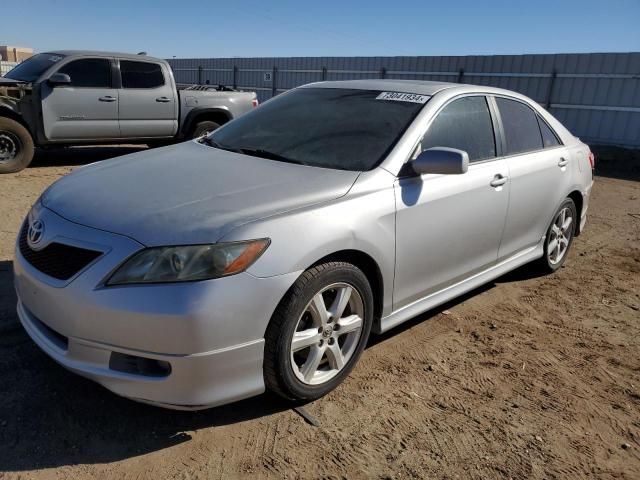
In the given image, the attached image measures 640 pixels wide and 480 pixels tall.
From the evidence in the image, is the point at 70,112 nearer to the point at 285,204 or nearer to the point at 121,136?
the point at 121,136

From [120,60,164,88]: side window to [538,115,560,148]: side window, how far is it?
262 inches

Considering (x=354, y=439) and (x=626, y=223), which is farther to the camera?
(x=626, y=223)

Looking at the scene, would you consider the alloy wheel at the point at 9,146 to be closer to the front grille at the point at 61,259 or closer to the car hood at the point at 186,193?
the car hood at the point at 186,193

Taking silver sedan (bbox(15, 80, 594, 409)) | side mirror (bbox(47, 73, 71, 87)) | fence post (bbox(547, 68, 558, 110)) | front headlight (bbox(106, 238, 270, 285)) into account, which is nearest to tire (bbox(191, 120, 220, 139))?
side mirror (bbox(47, 73, 71, 87))

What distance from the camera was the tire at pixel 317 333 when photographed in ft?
8.16

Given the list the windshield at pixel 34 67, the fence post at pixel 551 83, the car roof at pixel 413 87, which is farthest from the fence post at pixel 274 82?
the car roof at pixel 413 87

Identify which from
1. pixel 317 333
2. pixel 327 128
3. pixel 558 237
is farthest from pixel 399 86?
pixel 558 237

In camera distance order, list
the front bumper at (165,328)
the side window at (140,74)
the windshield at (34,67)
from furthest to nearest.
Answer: the side window at (140,74), the windshield at (34,67), the front bumper at (165,328)

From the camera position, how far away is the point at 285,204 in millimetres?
2604

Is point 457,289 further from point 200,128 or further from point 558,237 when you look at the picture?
point 200,128

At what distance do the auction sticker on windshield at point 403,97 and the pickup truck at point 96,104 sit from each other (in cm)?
601

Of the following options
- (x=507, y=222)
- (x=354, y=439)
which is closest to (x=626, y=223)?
(x=507, y=222)

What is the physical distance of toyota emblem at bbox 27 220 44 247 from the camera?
8.59 feet

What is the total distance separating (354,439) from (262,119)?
2364 millimetres
